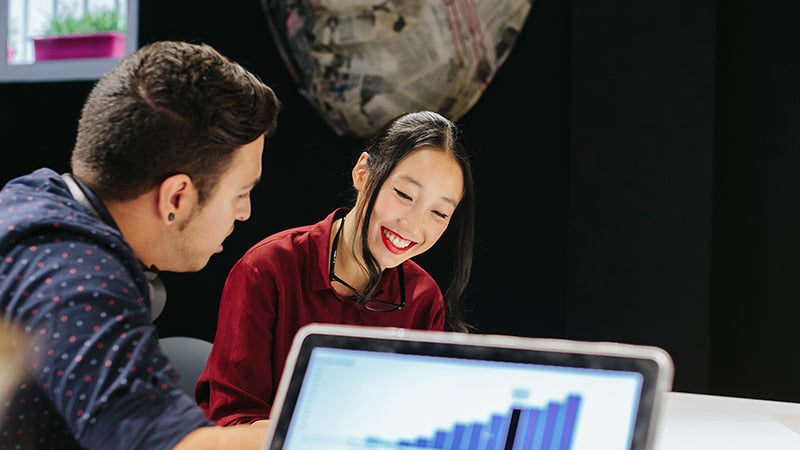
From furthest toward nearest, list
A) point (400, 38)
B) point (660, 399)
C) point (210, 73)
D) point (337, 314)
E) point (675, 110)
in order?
1. point (400, 38)
2. point (675, 110)
3. point (337, 314)
4. point (210, 73)
5. point (660, 399)

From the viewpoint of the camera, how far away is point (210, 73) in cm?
107

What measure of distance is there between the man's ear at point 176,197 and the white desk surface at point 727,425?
0.65 meters

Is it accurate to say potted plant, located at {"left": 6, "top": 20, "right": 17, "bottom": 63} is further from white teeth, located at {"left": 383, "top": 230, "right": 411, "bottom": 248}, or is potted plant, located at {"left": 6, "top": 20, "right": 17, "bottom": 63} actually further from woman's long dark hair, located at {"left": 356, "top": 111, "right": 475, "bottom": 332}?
white teeth, located at {"left": 383, "top": 230, "right": 411, "bottom": 248}

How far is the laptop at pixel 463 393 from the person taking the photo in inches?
30.9

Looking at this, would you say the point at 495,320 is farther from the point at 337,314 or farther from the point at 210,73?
the point at 210,73

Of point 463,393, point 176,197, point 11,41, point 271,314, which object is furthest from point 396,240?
point 11,41

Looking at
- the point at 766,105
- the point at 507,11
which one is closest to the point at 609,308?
the point at 766,105

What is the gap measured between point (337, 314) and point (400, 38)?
1268 mm

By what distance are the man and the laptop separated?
4.3 inches

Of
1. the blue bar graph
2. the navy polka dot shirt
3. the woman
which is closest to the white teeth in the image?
the woman

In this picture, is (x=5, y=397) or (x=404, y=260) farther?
(x=404, y=260)

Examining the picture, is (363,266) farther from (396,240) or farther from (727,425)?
(727,425)

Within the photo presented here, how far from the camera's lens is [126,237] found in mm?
1102

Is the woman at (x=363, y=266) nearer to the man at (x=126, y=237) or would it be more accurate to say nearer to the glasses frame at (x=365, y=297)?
the glasses frame at (x=365, y=297)
